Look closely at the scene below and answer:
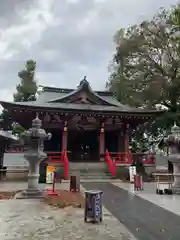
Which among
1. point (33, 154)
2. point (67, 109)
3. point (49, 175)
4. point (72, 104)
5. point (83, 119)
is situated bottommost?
point (49, 175)

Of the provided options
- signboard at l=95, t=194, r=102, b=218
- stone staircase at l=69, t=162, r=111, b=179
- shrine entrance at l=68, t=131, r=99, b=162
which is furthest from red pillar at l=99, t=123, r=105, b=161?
signboard at l=95, t=194, r=102, b=218

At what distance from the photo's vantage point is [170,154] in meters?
11.6

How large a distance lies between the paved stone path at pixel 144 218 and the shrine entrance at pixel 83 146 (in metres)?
Answer: 14.7

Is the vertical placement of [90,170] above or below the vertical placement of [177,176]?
below

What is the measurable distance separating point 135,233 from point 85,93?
59.3 ft

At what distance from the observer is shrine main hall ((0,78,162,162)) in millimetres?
19141

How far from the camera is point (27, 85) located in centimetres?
3412

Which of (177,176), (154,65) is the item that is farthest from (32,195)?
(154,65)

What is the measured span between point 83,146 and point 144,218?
60.2 ft

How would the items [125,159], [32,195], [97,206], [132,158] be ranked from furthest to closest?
[132,158] → [125,159] → [32,195] → [97,206]

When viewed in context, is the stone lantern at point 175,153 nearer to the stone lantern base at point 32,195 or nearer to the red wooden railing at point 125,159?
the stone lantern base at point 32,195

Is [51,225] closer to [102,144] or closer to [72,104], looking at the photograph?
[102,144]

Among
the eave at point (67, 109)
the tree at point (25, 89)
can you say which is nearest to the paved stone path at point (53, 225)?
the eave at point (67, 109)

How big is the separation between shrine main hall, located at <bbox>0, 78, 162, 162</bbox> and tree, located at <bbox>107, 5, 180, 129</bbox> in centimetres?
274
